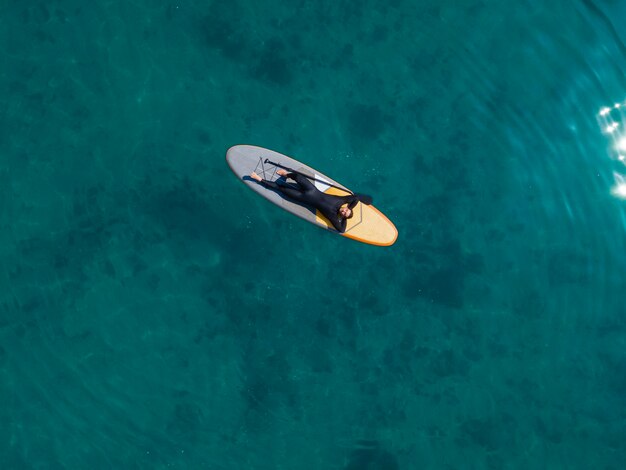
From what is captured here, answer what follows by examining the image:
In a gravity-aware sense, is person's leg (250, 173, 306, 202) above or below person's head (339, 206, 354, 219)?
above

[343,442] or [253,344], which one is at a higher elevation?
[253,344]

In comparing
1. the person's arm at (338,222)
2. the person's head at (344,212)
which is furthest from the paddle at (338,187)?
the person's arm at (338,222)

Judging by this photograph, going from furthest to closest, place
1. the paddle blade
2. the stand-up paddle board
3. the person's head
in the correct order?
the stand-up paddle board → the paddle blade → the person's head

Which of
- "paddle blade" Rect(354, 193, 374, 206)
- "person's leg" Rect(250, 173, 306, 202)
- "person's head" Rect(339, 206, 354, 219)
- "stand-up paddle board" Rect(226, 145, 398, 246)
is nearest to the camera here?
"person's head" Rect(339, 206, 354, 219)

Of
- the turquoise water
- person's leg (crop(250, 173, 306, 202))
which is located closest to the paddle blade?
the turquoise water

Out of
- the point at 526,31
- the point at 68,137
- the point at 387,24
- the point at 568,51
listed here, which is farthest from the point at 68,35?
the point at 568,51

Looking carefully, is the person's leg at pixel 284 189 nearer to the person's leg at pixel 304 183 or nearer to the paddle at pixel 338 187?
the person's leg at pixel 304 183

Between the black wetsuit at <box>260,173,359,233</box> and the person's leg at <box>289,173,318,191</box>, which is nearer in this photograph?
the black wetsuit at <box>260,173,359,233</box>

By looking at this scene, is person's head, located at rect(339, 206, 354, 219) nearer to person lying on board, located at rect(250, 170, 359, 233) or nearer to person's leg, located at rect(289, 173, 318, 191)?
person lying on board, located at rect(250, 170, 359, 233)

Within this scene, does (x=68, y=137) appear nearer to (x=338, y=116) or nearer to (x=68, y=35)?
(x=68, y=35)
